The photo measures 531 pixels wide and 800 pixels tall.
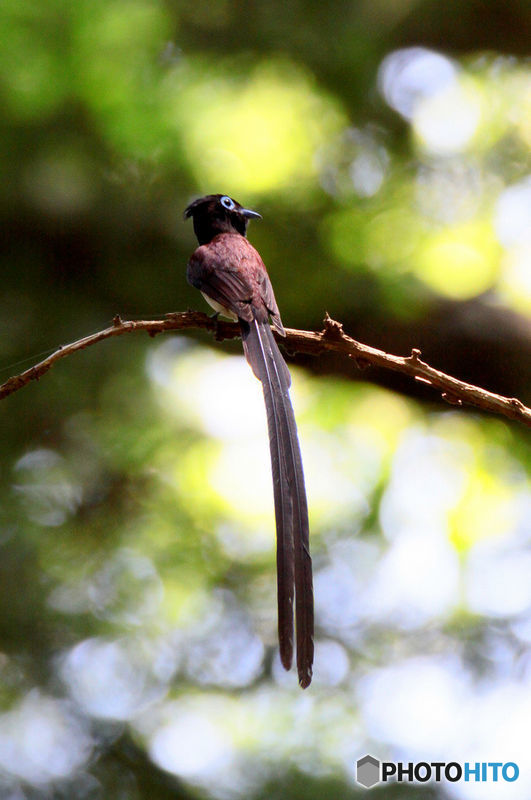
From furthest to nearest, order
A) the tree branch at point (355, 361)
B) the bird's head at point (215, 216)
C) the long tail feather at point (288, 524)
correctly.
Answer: the bird's head at point (215, 216)
the tree branch at point (355, 361)
the long tail feather at point (288, 524)

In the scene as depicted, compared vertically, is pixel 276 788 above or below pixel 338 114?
below

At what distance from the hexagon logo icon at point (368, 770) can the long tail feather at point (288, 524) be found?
1687mm

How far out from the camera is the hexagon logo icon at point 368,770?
3043 millimetres

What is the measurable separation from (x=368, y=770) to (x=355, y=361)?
179 cm

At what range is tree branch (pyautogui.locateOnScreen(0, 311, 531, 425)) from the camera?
1.74 meters

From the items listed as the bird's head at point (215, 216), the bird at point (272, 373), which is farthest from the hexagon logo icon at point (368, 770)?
the bird's head at point (215, 216)

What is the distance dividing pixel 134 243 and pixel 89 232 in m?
0.22

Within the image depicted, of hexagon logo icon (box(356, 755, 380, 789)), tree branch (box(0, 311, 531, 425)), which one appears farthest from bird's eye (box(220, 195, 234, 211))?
hexagon logo icon (box(356, 755, 380, 789))

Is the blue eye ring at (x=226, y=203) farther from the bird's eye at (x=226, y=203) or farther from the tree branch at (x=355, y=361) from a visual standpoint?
the tree branch at (x=355, y=361)

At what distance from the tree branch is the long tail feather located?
15 centimetres

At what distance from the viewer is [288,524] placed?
5.28ft

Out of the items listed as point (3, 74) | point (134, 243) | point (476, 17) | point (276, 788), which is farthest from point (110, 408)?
point (476, 17)

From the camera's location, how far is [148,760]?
3.73 meters

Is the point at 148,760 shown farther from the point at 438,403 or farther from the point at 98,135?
the point at 98,135
